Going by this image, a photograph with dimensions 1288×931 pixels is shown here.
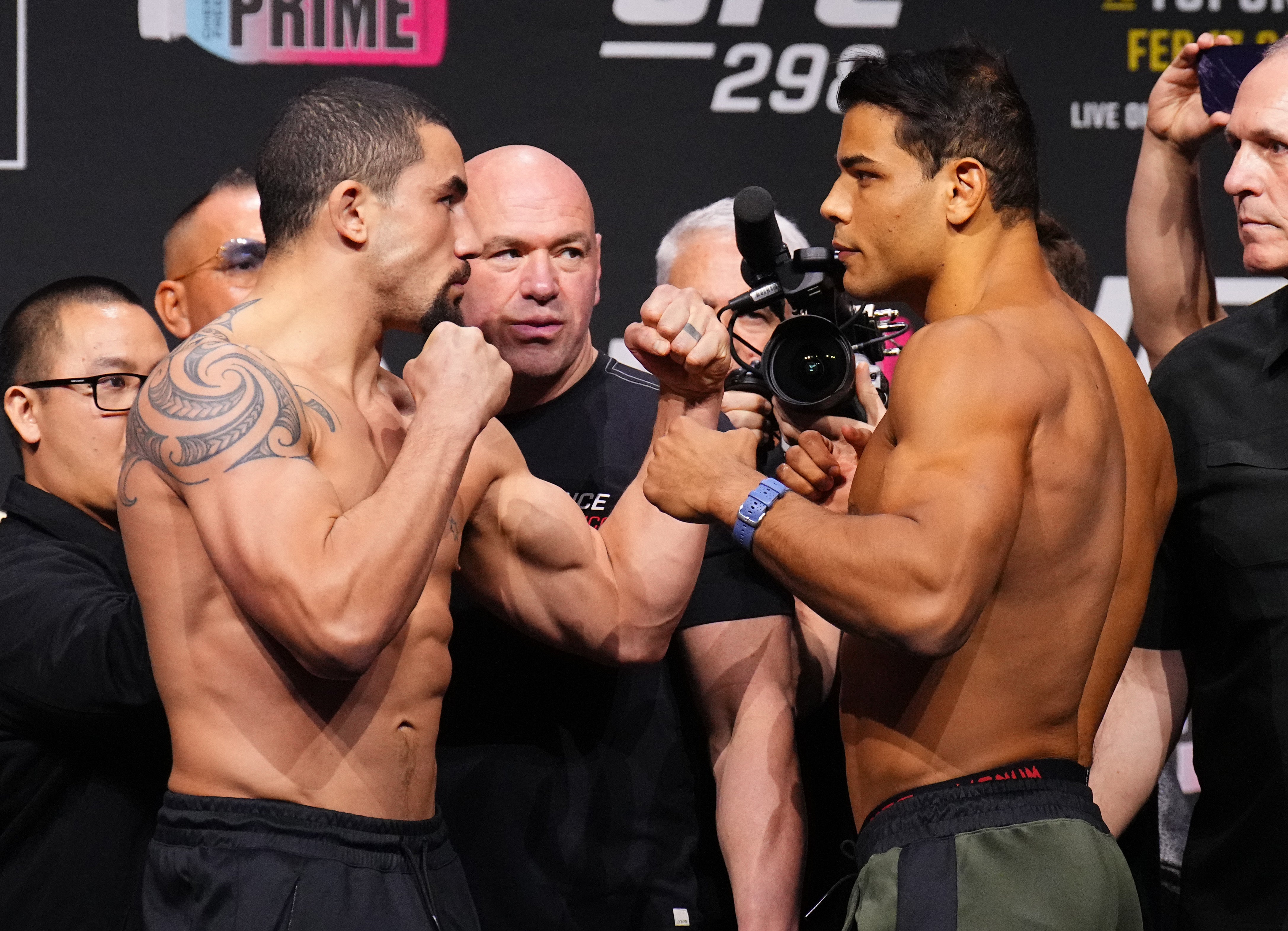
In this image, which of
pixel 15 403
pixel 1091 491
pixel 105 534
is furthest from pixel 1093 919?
pixel 15 403

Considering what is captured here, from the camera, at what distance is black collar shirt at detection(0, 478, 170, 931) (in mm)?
1880

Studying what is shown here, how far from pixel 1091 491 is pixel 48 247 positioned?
2.25m

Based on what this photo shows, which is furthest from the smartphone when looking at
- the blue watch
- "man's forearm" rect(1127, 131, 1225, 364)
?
the blue watch

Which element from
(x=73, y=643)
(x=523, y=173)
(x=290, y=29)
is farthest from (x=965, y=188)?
(x=290, y=29)

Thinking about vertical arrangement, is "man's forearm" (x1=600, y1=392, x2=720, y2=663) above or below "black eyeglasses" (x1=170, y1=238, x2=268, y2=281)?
below

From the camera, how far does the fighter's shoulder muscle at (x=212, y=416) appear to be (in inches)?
61.1

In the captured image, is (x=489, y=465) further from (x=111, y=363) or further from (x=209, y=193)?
(x=209, y=193)

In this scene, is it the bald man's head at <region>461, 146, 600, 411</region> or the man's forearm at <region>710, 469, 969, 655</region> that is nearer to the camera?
the man's forearm at <region>710, 469, 969, 655</region>

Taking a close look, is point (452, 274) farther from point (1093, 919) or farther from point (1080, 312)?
point (1093, 919)

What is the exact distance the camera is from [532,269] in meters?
2.33

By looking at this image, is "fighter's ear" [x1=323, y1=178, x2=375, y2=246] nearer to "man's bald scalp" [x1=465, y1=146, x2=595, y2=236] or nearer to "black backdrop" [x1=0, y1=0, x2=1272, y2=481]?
"man's bald scalp" [x1=465, y1=146, x2=595, y2=236]

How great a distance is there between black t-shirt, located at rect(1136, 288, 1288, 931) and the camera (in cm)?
49

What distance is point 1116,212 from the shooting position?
3.09 meters

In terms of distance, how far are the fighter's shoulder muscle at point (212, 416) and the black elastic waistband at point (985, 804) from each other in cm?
81
